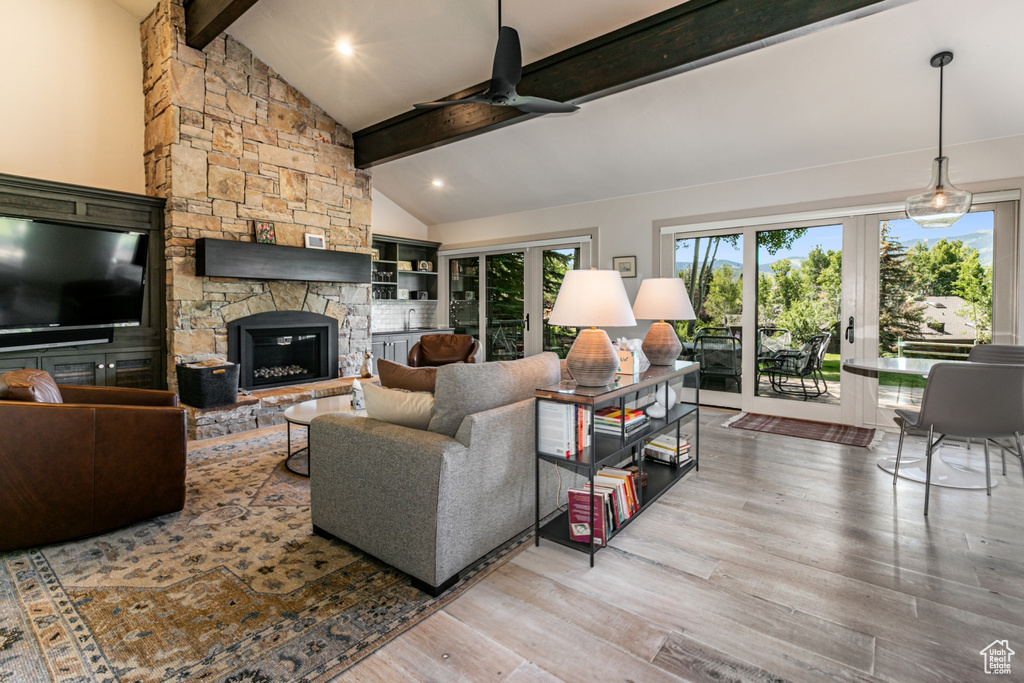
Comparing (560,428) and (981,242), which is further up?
(981,242)

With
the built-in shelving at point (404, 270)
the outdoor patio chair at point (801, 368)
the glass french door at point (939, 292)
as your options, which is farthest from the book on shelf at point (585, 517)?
the built-in shelving at point (404, 270)

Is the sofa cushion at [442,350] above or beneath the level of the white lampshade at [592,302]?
beneath

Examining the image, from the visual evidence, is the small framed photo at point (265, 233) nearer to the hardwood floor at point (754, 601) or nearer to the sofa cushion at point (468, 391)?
the sofa cushion at point (468, 391)

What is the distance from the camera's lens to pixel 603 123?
4.80 m

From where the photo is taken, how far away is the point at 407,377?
241 centimetres

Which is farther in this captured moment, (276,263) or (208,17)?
(276,263)

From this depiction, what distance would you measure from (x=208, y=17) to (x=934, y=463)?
683 centimetres

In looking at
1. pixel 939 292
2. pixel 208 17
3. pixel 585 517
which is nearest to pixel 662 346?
pixel 585 517

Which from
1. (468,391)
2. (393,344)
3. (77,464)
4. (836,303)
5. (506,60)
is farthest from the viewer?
(393,344)

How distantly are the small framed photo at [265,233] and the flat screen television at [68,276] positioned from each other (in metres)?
1.03

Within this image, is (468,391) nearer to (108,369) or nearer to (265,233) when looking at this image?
(265,233)

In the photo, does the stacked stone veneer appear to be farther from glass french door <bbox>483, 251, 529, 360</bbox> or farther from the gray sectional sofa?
the gray sectional sofa

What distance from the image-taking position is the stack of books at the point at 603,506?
2.29 metres

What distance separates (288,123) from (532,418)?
4.87 meters
